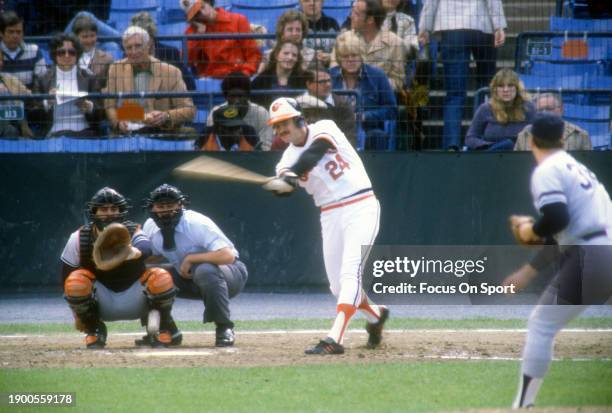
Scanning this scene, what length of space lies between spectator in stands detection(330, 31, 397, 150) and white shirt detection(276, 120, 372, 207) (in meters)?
3.02

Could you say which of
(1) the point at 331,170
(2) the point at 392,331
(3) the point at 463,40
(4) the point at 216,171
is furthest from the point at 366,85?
(1) the point at 331,170

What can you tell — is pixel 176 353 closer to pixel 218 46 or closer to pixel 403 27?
pixel 218 46

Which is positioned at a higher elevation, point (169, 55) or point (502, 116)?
point (169, 55)

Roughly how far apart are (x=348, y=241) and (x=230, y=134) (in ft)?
12.3

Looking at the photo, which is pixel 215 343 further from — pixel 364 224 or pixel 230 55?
pixel 230 55

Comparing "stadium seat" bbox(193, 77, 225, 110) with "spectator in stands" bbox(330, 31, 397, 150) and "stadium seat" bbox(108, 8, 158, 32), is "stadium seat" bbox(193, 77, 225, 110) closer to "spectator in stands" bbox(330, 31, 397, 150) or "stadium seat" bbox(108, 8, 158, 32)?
"spectator in stands" bbox(330, 31, 397, 150)

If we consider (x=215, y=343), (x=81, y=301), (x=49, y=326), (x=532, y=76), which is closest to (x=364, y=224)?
(x=215, y=343)

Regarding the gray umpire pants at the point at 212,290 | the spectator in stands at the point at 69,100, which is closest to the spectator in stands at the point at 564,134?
the gray umpire pants at the point at 212,290

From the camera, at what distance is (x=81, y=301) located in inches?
320

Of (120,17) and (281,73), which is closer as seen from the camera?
(281,73)

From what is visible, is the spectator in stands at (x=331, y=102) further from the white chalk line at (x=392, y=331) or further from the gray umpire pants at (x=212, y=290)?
the gray umpire pants at (x=212, y=290)

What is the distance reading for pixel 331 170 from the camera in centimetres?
819

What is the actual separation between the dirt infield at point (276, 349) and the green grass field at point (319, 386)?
28 centimetres

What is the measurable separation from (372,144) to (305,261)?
56.1 inches
